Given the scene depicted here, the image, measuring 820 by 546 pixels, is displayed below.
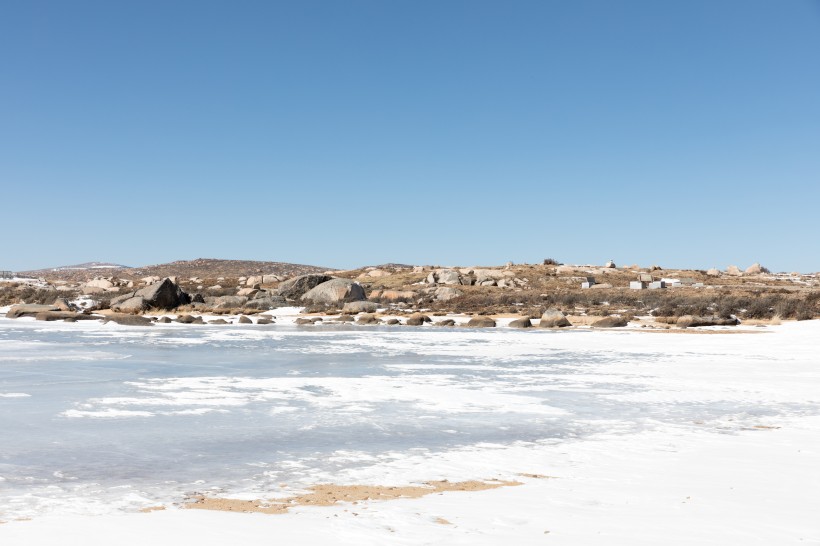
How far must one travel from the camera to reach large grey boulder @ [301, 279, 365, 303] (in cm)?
4434

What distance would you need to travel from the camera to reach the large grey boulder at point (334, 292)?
44344mm

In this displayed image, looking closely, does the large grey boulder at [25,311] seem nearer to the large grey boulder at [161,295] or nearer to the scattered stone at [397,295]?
the large grey boulder at [161,295]

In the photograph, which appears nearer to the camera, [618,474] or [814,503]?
[814,503]

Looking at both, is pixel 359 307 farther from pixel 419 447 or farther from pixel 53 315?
pixel 419 447

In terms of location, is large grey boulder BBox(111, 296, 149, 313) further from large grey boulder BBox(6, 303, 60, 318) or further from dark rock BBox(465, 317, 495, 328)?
dark rock BBox(465, 317, 495, 328)

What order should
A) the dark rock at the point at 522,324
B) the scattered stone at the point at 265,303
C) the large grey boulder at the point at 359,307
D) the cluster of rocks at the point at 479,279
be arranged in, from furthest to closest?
1. the cluster of rocks at the point at 479,279
2. the scattered stone at the point at 265,303
3. the large grey boulder at the point at 359,307
4. the dark rock at the point at 522,324

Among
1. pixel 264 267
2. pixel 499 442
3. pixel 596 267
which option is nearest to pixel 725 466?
pixel 499 442

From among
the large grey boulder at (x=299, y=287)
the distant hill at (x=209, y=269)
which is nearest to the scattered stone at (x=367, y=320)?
the large grey boulder at (x=299, y=287)

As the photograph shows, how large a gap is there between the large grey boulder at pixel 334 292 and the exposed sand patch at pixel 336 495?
125 feet

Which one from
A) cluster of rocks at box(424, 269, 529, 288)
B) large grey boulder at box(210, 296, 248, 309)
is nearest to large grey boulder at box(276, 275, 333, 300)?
large grey boulder at box(210, 296, 248, 309)

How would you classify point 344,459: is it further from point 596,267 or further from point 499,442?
point 596,267

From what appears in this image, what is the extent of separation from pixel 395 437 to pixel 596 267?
231 ft

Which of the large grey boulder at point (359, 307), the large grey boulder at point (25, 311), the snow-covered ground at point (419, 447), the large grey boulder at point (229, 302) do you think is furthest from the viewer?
the large grey boulder at point (229, 302)

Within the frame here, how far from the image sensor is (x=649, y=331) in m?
26.8
